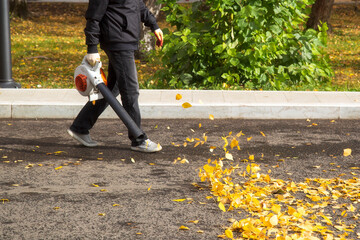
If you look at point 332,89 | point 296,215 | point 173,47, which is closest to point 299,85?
point 332,89

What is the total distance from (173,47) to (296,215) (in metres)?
5.63

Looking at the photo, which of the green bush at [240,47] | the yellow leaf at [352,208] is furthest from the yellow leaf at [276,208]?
the green bush at [240,47]

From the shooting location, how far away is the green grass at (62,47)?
473 inches

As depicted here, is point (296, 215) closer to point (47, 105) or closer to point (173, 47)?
point (47, 105)

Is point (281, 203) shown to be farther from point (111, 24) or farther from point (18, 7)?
point (18, 7)

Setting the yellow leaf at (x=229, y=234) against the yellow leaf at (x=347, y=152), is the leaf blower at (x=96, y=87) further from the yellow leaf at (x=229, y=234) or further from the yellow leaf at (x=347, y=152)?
the yellow leaf at (x=229, y=234)

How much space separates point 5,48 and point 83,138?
3468mm

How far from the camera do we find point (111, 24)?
20.5ft

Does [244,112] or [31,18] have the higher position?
[244,112]

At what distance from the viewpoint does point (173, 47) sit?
9.82 metres

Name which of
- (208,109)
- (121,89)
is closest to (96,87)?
(121,89)

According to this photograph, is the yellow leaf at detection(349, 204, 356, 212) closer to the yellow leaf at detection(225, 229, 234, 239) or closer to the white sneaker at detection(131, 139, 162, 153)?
the yellow leaf at detection(225, 229, 234, 239)

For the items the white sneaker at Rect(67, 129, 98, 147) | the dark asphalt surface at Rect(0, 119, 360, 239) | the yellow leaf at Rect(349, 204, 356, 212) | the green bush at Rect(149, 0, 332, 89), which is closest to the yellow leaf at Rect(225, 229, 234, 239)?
the dark asphalt surface at Rect(0, 119, 360, 239)

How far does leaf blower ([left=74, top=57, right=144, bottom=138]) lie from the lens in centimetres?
635
